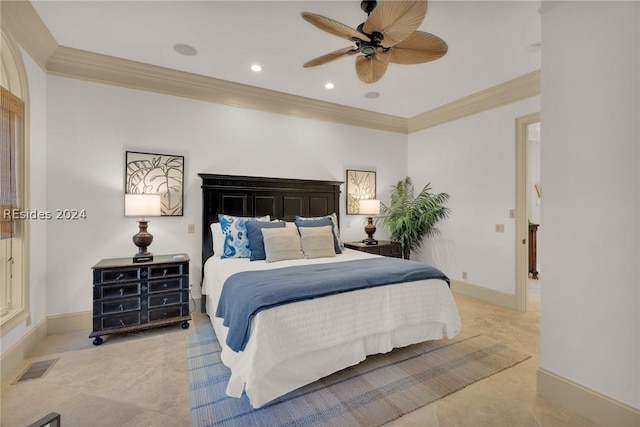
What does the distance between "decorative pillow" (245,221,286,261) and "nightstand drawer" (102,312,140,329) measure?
4.12 feet

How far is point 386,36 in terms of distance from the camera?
7.14ft

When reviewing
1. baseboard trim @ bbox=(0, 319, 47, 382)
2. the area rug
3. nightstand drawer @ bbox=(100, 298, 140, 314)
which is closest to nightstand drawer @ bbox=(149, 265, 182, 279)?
nightstand drawer @ bbox=(100, 298, 140, 314)

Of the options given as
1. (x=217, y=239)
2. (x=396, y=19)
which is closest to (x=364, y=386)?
(x=217, y=239)

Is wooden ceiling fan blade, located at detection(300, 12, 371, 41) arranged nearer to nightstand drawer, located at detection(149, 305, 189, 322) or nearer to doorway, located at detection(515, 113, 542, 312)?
doorway, located at detection(515, 113, 542, 312)

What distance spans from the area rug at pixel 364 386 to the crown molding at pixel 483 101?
3044 millimetres

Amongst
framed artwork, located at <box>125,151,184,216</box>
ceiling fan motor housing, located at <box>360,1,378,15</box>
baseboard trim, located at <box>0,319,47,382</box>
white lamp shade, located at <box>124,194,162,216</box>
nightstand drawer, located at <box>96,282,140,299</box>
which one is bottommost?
baseboard trim, located at <box>0,319,47,382</box>

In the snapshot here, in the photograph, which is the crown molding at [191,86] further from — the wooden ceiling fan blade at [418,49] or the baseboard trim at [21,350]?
the baseboard trim at [21,350]

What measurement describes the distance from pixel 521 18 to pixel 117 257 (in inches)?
182

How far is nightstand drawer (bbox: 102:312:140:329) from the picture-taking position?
9.32 feet

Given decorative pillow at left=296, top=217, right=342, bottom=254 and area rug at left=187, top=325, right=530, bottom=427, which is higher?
decorative pillow at left=296, top=217, right=342, bottom=254

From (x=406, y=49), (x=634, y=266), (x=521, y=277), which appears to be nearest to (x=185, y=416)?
(x=634, y=266)

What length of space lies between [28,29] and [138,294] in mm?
2527

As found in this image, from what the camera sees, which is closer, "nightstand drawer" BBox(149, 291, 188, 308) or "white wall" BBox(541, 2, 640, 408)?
"white wall" BBox(541, 2, 640, 408)

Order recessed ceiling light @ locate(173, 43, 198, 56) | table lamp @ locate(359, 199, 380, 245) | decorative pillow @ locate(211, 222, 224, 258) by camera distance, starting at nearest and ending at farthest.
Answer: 1. recessed ceiling light @ locate(173, 43, 198, 56)
2. decorative pillow @ locate(211, 222, 224, 258)
3. table lamp @ locate(359, 199, 380, 245)
